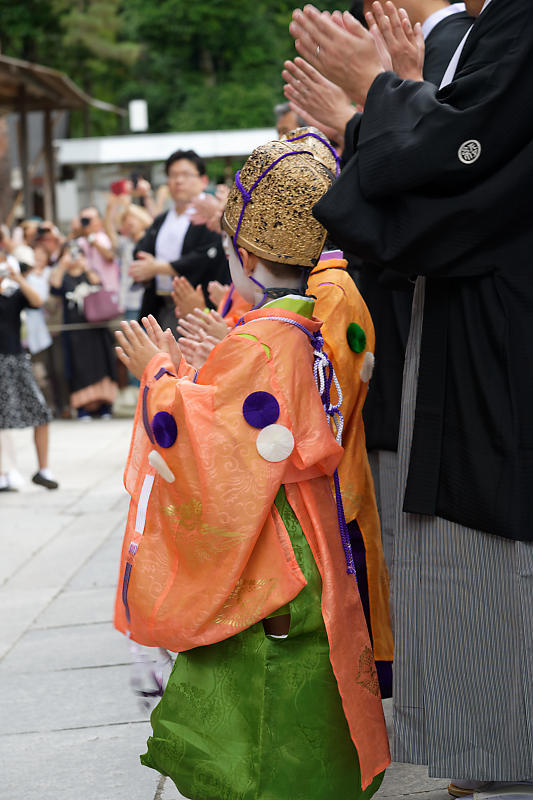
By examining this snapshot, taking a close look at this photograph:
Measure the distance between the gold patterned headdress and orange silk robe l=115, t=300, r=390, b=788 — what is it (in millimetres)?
154

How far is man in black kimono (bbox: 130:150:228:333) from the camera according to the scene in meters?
5.88

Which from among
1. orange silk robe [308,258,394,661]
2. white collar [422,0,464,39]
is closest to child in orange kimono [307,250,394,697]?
orange silk robe [308,258,394,661]

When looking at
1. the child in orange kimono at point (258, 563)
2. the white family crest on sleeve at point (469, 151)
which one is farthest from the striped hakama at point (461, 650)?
the white family crest on sleeve at point (469, 151)

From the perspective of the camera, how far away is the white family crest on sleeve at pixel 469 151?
1954 mm

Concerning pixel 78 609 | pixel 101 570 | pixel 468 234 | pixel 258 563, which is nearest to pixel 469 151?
pixel 468 234

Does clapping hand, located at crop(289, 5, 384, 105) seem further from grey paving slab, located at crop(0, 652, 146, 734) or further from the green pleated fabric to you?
grey paving slab, located at crop(0, 652, 146, 734)

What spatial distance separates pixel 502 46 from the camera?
6.47 ft

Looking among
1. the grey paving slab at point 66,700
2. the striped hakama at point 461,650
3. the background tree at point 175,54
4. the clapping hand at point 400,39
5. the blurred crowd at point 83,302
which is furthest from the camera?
the background tree at point 175,54

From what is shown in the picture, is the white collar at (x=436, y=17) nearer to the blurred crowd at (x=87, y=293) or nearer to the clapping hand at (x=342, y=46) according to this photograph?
the clapping hand at (x=342, y=46)

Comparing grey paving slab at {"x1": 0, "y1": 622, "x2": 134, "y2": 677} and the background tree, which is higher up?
the background tree

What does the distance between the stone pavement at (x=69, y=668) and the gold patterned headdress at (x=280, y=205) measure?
132 cm

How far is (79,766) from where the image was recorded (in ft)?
9.28

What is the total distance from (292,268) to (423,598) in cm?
75

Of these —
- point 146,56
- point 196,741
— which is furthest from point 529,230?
point 146,56
